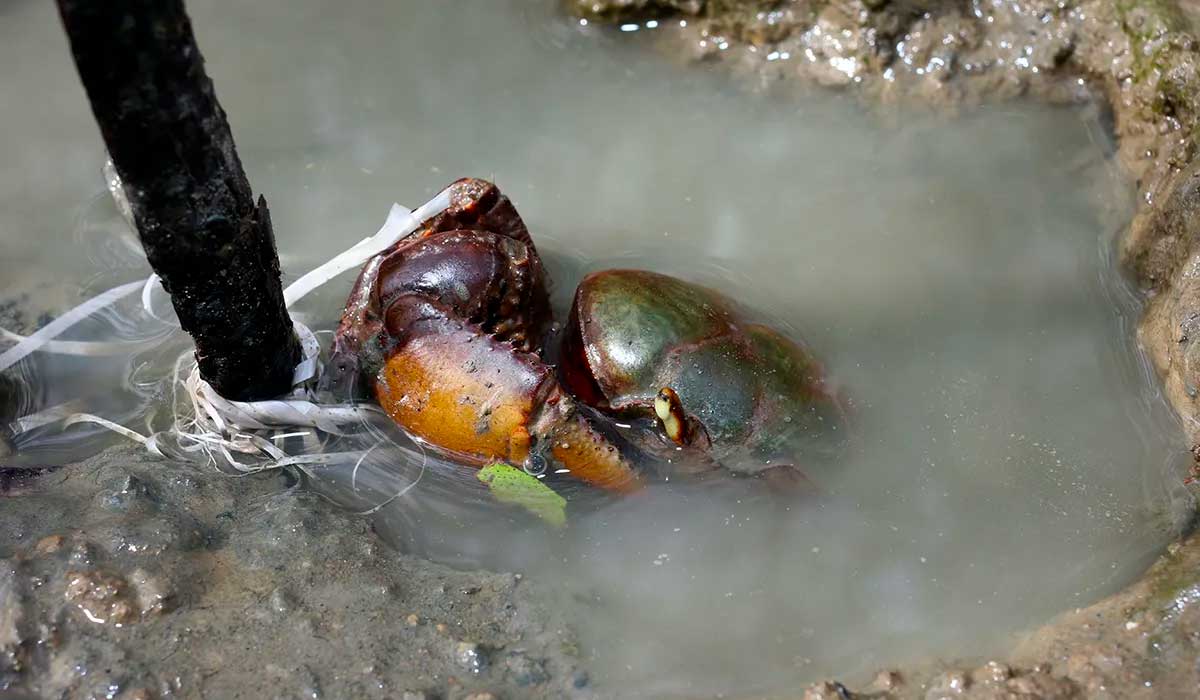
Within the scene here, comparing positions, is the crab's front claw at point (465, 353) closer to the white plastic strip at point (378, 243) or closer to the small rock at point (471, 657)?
the white plastic strip at point (378, 243)

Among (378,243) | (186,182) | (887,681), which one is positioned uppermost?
(186,182)

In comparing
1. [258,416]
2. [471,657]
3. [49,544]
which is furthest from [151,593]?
[471,657]

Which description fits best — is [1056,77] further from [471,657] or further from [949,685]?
Result: [471,657]

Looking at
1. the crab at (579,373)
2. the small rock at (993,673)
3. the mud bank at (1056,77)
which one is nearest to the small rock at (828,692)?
the mud bank at (1056,77)

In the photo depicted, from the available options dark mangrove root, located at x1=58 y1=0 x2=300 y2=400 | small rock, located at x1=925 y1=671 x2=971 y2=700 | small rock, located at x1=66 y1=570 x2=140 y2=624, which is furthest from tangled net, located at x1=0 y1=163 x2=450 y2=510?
small rock, located at x1=925 y1=671 x2=971 y2=700

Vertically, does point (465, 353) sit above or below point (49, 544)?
above

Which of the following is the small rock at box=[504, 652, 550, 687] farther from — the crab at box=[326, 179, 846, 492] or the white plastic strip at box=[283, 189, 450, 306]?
the white plastic strip at box=[283, 189, 450, 306]

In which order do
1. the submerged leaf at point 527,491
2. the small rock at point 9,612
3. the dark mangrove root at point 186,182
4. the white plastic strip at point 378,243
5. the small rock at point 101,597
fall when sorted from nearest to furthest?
the dark mangrove root at point 186,182, the small rock at point 9,612, the small rock at point 101,597, the submerged leaf at point 527,491, the white plastic strip at point 378,243
